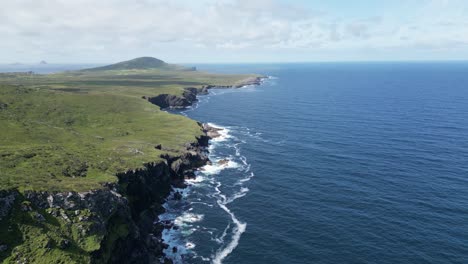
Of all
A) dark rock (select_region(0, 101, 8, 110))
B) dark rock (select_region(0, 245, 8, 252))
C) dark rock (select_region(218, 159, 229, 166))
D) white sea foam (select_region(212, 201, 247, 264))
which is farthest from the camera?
dark rock (select_region(0, 101, 8, 110))

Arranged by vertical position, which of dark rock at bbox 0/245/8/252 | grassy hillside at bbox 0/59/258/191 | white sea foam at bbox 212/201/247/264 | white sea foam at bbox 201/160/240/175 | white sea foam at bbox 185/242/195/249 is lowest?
white sea foam at bbox 185/242/195/249

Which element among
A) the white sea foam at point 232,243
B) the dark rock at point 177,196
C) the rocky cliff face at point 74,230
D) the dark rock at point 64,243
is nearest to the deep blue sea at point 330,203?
the white sea foam at point 232,243

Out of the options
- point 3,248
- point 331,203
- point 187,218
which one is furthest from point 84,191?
point 331,203

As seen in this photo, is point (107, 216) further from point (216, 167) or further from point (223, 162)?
point (223, 162)

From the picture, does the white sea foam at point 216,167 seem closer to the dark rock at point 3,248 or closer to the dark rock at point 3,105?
the dark rock at point 3,248

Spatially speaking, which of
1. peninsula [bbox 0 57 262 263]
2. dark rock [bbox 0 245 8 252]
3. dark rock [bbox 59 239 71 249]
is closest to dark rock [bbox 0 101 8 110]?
peninsula [bbox 0 57 262 263]

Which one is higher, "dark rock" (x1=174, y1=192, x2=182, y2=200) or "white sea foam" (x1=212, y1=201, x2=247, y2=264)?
"dark rock" (x1=174, y1=192, x2=182, y2=200)

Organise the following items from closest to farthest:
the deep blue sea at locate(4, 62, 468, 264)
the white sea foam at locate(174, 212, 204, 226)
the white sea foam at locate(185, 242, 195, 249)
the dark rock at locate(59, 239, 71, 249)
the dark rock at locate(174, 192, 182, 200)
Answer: the dark rock at locate(59, 239, 71, 249), the deep blue sea at locate(4, 62, 468, 264), the white sea foam at locate(185, 242, 195, 249), the white sea foam at locate(174, 212, 204, 226), the dark rock at locate(174, 192, 182, 200)

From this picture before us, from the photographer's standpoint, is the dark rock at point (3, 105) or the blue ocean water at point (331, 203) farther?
the dark rock at point (3, 105)

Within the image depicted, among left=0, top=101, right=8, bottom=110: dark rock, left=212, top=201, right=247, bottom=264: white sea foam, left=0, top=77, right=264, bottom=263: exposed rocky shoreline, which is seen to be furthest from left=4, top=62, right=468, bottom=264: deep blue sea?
left=0, top=101, right=8, bottom=110: dark rock

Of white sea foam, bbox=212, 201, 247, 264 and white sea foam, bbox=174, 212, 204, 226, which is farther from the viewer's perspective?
white sea foam, bbox=174, 212, 204, 226

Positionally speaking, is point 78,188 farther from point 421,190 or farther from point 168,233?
point 421,190

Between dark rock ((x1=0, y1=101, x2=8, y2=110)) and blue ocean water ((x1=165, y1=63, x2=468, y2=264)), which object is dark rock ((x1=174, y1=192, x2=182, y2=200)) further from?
dark rock ((x1=0, y1=101, x2=8, y2=110))
